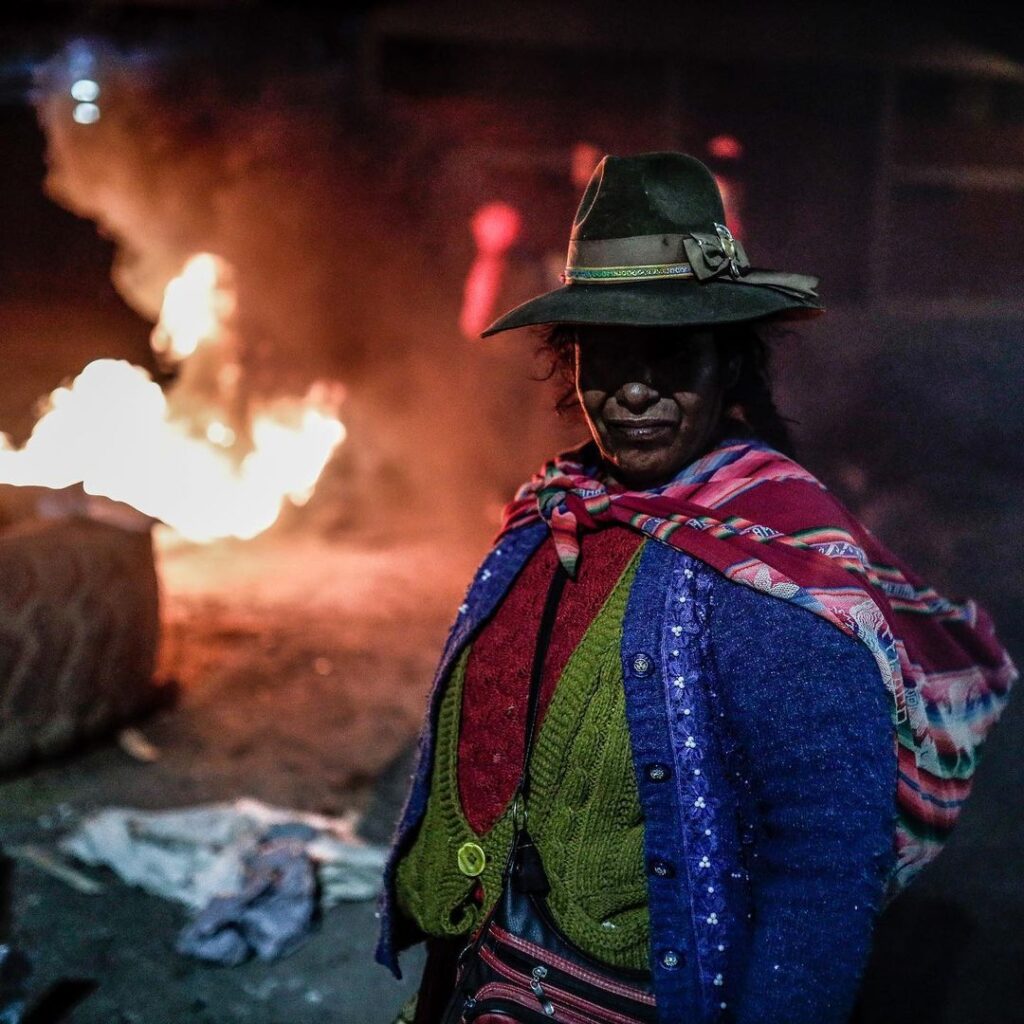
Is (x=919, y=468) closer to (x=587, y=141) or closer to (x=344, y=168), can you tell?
(x=587, y=141)

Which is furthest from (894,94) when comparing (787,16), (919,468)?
(919,468)

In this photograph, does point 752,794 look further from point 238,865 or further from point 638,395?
point 238,865

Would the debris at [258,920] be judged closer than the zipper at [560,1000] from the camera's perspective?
No

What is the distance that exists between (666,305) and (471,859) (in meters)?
1.09

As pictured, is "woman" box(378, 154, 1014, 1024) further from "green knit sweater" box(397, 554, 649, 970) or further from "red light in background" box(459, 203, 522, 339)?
"red light in background" box(459, 203, 522, 339)

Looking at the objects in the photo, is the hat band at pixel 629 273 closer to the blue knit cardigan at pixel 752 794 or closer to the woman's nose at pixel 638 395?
the woman's nose at pixel 638 395

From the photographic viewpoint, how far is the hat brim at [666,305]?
1.77m

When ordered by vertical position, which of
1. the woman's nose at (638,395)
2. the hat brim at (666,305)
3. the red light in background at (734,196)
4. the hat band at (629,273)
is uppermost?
the red light in background at (734,196)

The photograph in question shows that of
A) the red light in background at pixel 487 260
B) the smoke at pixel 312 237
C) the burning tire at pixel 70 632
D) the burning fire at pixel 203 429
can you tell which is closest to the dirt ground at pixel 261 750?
the burning tire at pixel 70 632

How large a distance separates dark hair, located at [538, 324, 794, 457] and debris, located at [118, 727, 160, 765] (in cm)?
406

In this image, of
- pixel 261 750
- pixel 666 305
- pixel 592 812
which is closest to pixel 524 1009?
pixel 592 812

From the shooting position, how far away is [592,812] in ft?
5.85

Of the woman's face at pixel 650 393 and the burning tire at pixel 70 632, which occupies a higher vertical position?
the woman's face at pixel 650 393

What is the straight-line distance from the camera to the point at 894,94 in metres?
10.1
